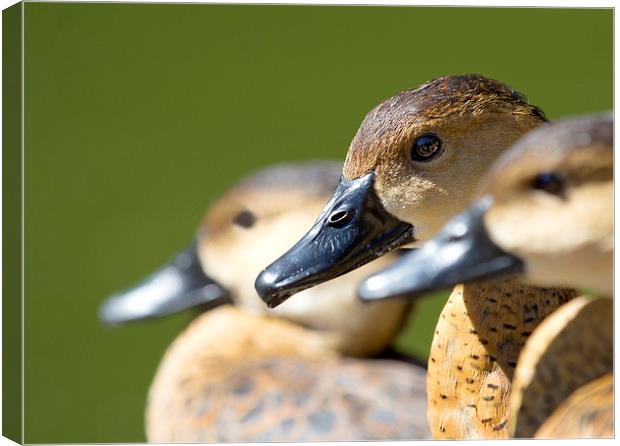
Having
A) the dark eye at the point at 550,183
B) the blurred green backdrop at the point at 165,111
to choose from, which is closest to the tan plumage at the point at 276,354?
the blurred green backdrop at the point at 165,111

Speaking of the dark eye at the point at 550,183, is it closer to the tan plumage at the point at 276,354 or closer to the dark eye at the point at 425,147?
the dark eye at the point at 425,147

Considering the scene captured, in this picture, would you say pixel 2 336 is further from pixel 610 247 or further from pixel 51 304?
pixel 51 304

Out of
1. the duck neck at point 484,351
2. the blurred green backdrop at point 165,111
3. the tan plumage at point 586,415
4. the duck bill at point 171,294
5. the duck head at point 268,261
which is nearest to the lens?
the tan plumage at point 586,415

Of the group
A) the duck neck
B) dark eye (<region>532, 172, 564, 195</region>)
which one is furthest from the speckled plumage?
dark eye (<region>532, 172, 564, 195</region>)

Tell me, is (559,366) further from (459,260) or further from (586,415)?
(459,260)

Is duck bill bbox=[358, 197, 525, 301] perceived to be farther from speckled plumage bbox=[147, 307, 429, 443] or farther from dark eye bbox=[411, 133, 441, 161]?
speckled plumage bbox=[147, 307, 429, 443]

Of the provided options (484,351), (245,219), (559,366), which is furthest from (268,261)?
(559,366)
